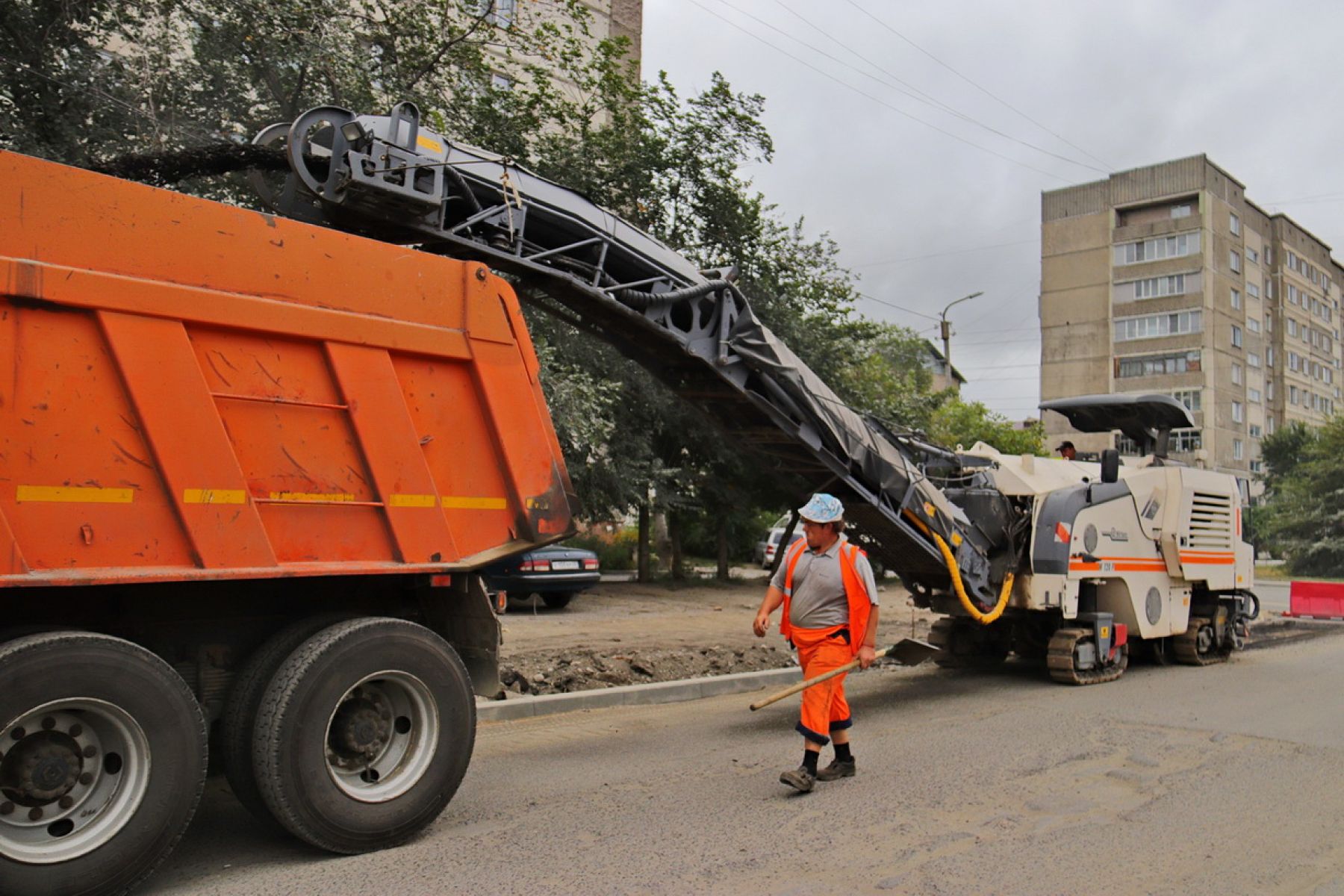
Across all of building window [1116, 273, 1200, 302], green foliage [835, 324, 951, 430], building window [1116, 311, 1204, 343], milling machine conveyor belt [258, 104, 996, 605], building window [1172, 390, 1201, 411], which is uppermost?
building window [1116, 273, 1200, 302]

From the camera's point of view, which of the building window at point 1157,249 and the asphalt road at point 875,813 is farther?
the building window at point 1157,249

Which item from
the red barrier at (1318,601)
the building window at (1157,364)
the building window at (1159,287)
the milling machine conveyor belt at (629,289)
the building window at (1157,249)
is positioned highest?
the building window at (1157,249)

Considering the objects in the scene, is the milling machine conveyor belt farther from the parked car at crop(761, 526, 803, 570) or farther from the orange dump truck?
the parked car at crop(761, 526, 803, 570)

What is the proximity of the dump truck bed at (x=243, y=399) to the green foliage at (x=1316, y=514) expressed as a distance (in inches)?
1376

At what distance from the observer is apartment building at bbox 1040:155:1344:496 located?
195ft

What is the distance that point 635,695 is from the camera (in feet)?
27.5

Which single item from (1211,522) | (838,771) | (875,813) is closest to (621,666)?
(838,771)

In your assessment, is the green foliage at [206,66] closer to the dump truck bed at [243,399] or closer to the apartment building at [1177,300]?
the dump truck bed at [243,399]

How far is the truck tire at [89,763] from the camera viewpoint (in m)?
3.63

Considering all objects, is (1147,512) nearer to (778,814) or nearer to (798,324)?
(778,814)

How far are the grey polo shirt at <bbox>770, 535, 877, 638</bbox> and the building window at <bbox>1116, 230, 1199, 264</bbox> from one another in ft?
203

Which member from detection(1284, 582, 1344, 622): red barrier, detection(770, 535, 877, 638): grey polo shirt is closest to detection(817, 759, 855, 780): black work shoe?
detection(770, 535, 877, 638): grey polo shirt

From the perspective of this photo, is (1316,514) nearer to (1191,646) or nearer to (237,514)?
(1191,646)

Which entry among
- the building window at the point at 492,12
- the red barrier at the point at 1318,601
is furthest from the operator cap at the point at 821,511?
the red barrier at the point at 1318,601
